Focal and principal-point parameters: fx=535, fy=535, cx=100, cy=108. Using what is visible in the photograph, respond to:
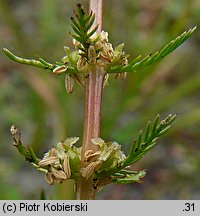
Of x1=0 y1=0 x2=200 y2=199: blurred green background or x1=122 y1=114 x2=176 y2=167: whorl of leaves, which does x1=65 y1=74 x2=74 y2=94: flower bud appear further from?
x1=0 y1=0 x2=200 y2=199: blurred green background

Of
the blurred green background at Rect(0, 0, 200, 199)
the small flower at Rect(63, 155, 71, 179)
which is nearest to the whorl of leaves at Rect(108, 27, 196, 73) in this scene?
the small flower at Rect(63, 155, 71, 179)

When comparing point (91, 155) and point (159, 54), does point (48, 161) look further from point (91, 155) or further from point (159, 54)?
point (159, 54)

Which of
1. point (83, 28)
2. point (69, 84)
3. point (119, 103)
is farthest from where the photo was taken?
point (119, 103)

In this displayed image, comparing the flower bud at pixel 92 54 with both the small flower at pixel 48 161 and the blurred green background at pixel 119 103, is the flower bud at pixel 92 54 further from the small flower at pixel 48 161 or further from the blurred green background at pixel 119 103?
the blurred green background at pixel 119 103

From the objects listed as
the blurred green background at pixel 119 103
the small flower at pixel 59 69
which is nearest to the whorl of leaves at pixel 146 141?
the small flower at pixel 59 69

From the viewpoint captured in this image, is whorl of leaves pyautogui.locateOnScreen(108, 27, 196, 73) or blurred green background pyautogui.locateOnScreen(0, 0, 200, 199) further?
blurred green background pyautogui.locateOnScreen(0, 0, 200, 199)

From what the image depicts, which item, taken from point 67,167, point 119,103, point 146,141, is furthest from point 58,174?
point 119,103

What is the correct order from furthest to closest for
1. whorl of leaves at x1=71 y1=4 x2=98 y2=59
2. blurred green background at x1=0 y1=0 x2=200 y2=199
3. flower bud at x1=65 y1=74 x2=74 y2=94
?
blurred green background at x1=0 y1=0 x2=200 y2=199 → flower bud at x1=65 y1=74 x2=74 y2=94 → whorl of leaves at x1=71 y1=4 x2=98 y2=59
